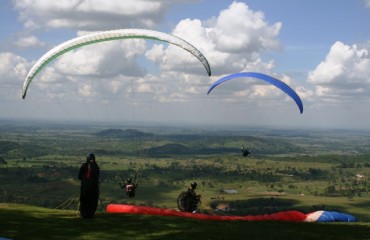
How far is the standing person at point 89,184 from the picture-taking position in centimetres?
2019

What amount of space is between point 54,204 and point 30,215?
439 ft

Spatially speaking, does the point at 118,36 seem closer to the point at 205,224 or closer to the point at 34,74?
the point at 34,74

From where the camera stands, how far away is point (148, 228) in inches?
742

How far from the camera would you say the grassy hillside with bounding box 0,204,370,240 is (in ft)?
56.7

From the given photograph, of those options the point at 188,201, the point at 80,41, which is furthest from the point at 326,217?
the point at 80,41

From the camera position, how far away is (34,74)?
23.6 m

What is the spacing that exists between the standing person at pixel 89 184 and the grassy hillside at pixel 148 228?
0.68 m

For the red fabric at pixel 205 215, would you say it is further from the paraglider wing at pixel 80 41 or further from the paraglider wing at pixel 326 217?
the paraglider wing at pixel 80 41

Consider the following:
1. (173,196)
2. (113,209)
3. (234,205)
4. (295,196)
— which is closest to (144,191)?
(173,196)

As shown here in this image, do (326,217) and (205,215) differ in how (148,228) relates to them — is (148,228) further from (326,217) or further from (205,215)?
(326,217)

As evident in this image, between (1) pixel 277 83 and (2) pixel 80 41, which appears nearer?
(2) pixel 80 41

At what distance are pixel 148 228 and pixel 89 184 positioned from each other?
12.6 feet

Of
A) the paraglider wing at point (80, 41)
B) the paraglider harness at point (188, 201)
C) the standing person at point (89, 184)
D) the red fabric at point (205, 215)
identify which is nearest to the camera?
the standing person at point (89, 184)

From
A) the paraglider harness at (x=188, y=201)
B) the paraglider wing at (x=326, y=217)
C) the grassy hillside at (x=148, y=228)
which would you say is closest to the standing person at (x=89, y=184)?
the grassy hillside at (x=148, y=228)
